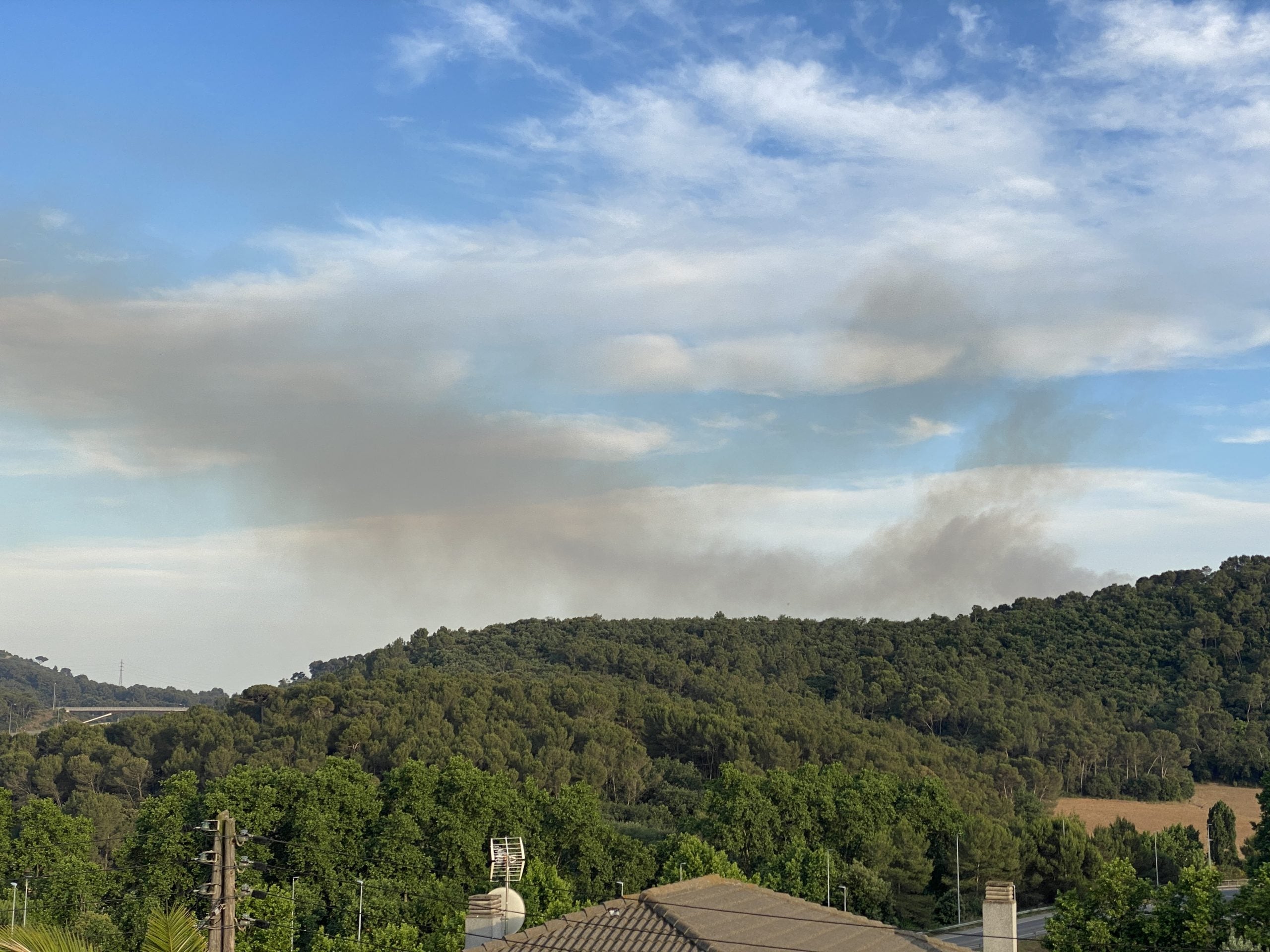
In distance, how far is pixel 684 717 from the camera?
8919 cm

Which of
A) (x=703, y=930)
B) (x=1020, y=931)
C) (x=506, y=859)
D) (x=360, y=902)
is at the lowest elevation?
(x=1020, y=931)

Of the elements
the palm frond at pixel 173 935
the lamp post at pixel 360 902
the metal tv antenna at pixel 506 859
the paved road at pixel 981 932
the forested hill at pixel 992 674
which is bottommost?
the paved road at pixel 981 932

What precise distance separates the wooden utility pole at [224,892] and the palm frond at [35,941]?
1.53 meters

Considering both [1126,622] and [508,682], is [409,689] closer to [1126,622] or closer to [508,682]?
[508,682]

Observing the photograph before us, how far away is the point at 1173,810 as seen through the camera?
9550 centimetres

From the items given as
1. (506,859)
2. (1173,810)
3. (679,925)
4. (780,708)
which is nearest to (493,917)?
(679,925)

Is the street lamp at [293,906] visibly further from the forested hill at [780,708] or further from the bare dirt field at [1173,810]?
the bare dirt field at [1173,810]

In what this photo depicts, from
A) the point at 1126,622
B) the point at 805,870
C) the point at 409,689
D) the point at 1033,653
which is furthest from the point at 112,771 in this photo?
the point at 1126,622

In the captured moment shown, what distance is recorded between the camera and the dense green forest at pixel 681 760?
1977 inches

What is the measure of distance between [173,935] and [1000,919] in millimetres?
14580

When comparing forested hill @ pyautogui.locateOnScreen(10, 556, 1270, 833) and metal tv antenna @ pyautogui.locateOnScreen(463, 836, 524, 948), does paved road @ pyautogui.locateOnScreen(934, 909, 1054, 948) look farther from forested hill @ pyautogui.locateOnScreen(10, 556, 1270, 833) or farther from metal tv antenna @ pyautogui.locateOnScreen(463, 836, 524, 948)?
metal tv antenna @ pyautogui.locateOnScreen(463, 836, 524, 948)

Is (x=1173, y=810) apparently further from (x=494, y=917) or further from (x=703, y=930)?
(x=703, y=930)

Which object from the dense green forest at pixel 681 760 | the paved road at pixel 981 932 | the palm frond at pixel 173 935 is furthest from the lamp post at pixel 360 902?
the palm frond at pixel 173 935

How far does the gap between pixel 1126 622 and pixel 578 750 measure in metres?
70.0
